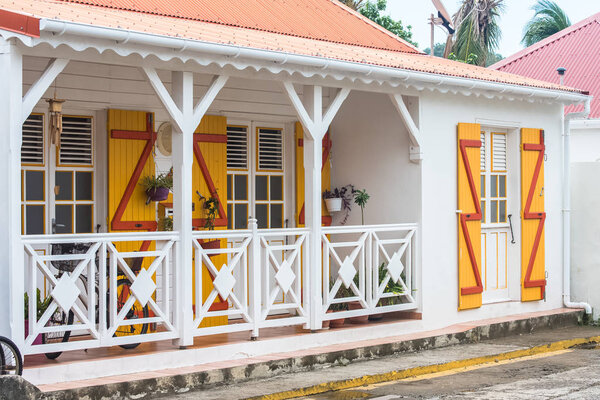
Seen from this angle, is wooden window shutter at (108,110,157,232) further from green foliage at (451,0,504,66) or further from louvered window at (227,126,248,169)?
green foliage at (451,0,504,66)

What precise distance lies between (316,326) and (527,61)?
12810 millimetres

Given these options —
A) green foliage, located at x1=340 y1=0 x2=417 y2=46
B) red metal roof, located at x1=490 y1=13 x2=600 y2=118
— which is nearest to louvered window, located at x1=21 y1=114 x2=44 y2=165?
red metal roof, located at x1=490 y1=13 x2=600 y2=118

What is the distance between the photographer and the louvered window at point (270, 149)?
11.4 metres

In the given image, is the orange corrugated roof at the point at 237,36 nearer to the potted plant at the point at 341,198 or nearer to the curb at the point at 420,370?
the potted plant at the point at 341,198

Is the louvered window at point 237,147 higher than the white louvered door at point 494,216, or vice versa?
the louvered window at point 237,147

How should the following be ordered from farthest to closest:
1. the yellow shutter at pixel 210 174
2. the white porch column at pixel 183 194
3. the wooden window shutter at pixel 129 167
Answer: the yellow shutter at pixel 210 174 → the wooden window shutter at pixel 129 167 → the white porch column at pixel 183 194

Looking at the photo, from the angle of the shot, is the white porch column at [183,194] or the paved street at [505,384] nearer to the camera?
the paved street at [505,384]

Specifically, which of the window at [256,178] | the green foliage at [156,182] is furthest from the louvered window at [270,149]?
the green foliage at [156,182]

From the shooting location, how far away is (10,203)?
283 inches

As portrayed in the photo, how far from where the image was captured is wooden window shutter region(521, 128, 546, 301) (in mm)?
12250

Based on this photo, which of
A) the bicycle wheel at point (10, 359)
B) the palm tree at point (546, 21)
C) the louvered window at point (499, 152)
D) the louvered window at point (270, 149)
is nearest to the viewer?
the bicycle wheel at point (10, 359)

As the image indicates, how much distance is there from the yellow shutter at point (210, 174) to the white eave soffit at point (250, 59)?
1.60 m

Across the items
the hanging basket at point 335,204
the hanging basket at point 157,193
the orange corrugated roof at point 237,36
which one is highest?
the orange corrugated roof at point 237,36

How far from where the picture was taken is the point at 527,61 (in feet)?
67.9
